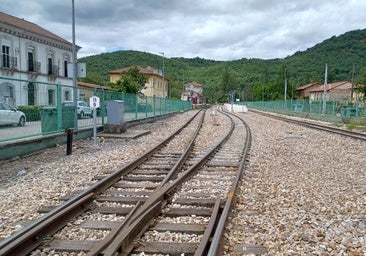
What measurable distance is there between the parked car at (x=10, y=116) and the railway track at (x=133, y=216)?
159 inches

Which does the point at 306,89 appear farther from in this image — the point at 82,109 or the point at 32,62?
the point at 82,109

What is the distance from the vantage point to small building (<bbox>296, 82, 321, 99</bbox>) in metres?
101

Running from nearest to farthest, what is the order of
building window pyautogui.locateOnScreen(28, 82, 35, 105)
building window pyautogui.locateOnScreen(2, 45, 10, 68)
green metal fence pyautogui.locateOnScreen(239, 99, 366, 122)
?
building window pyautogui.locateOnScreen(28, 82, 35, 105), green metal fence pyautogui.locateOnScreen(239, 99, 366, 122), building window pyautogui.locateOnScreen(2, 45, 10, 68)

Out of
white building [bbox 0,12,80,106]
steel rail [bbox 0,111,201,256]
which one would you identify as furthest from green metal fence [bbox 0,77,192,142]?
white building [bbox 0,12,80,106]

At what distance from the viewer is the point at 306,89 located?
345 feet

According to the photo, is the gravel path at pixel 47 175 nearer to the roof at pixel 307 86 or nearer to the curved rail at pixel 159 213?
the curved rail at pixel 159 213

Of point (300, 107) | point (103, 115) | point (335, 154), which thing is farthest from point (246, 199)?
point (300, 107)

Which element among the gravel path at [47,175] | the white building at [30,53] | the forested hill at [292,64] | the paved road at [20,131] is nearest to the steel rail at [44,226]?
the gravel path at [47,175]

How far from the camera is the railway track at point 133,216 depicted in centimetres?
398

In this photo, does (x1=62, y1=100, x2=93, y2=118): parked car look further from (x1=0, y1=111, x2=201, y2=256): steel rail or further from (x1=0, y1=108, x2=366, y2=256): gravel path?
(x1=0, y1=111, x2=201, y2=256): steel rail

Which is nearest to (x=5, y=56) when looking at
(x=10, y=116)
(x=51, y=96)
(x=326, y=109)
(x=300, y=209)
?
(x=51, y=96)

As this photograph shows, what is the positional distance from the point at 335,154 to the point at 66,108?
958cm

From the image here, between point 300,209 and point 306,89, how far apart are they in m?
106

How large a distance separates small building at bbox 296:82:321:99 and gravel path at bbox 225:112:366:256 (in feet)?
319
